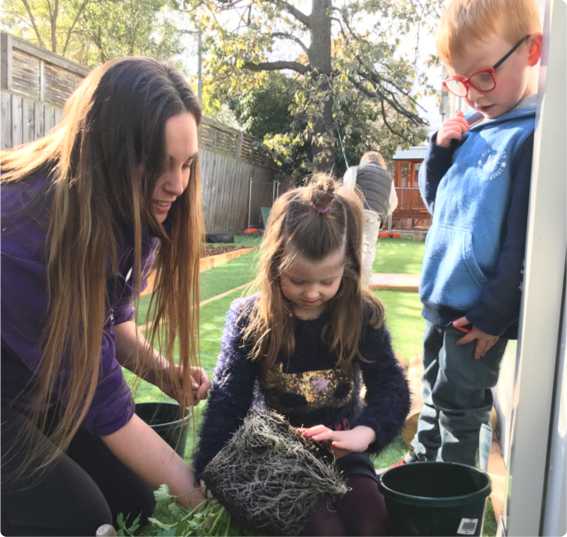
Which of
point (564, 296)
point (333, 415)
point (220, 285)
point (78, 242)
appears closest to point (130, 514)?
point (333, 415)

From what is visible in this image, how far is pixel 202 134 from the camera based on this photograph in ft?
34.8

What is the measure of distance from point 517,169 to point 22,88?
5421mm

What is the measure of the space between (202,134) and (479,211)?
9078 mm

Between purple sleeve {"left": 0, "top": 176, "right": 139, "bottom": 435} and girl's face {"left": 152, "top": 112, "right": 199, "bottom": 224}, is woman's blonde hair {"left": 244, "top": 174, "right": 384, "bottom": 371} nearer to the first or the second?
girl's face {"left": 152, "top": 112, "right": 199, "bottom": 224}

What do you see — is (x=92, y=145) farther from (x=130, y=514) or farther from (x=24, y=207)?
(x=130, y=514)

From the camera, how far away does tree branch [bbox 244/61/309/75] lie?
920cm

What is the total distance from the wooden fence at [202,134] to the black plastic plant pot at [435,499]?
15.8 ft

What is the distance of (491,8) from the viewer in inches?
71.7

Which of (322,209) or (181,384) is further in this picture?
(181,384)

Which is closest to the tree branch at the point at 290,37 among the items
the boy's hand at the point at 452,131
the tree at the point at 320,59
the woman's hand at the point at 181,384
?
the tree at the point at 320,59

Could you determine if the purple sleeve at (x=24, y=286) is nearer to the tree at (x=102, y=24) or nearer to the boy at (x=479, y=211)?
the boy at (x=479, y=211)

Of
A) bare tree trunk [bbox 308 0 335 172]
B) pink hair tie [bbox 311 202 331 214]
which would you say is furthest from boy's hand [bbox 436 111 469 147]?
bare tree trunk [bbox 308 0 335 172]

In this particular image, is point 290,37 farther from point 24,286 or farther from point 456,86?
point 24,286

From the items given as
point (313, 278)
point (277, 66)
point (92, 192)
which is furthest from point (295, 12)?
point (92, 192)
